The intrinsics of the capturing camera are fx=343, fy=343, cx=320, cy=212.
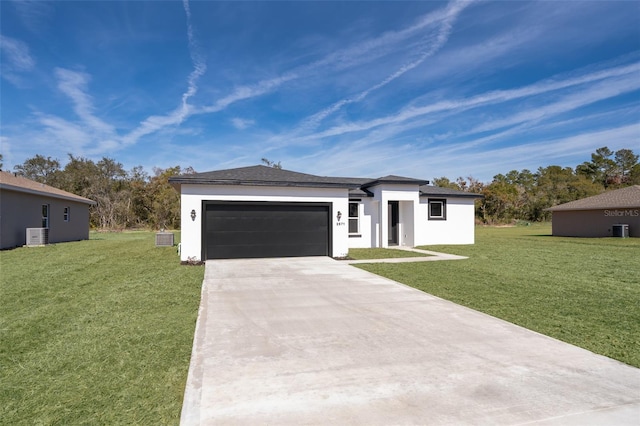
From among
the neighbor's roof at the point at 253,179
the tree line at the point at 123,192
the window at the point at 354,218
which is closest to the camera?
the neighbor's roof at the point at 253,179

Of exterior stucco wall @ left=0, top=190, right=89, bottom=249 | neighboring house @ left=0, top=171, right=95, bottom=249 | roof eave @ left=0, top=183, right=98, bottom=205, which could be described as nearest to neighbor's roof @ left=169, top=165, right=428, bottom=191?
roof eave @ left=0, top=183, right=98, bottom=205

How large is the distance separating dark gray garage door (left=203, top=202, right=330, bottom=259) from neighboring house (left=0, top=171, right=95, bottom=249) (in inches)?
414

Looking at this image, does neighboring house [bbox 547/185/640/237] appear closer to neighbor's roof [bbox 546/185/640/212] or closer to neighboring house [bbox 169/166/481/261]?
neighbor's roof [bbox 546/185/640/212]

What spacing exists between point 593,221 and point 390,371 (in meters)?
28.3

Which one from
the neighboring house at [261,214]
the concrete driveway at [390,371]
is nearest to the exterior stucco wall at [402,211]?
the neighboring house at [261,214]

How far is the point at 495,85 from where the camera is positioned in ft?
55.8

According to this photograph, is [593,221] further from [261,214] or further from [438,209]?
[261,214]

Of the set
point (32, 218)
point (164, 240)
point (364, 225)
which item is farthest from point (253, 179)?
point (32, 218)

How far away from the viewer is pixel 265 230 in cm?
1250

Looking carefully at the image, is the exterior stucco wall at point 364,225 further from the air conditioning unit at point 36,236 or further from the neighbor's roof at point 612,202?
the neighbor's roof at point 612,202

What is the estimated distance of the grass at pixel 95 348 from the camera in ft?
8.98

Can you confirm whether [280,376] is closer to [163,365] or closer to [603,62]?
[163,365]

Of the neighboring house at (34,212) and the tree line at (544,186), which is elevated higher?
the tree line at (544,186)

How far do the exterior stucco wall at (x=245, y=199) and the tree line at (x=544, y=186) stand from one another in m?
32.3
